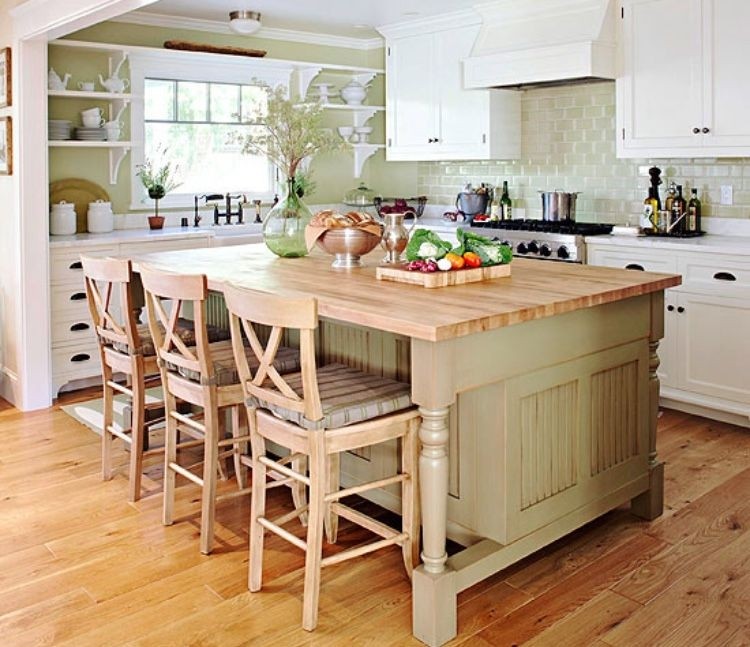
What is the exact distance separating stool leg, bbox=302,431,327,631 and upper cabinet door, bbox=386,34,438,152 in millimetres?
4279

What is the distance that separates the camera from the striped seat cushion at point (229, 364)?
10.4ft

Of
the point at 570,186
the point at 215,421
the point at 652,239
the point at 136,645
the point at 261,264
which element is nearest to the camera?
the point at 136,645

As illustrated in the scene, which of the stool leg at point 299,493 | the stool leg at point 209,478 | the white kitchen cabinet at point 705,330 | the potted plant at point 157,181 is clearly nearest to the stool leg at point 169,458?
the stool leg at point 209,478

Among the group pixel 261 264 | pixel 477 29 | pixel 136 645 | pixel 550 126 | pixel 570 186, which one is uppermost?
pixel 477 29

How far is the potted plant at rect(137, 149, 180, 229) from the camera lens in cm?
580

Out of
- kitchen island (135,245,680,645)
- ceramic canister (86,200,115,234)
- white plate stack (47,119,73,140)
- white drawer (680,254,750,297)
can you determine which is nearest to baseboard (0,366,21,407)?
ceramic canister (86,200,115,234)

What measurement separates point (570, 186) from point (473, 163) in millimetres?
960

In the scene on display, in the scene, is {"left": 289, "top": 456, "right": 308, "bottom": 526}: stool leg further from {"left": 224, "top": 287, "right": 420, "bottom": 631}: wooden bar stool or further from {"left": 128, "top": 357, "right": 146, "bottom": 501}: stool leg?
{"left": 128, "top": 357, "right": 146, "bottom": 501}: stool leg

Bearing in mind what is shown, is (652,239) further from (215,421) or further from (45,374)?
(45,374)

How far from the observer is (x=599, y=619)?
8.42ft

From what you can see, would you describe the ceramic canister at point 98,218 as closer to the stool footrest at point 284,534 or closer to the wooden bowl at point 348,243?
the wooden bowl at point 348,243

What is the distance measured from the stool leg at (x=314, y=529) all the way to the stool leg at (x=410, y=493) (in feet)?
1.03

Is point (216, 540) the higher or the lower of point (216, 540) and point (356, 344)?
the lower

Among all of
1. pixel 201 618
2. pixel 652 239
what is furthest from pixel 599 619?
pixel 652 239
